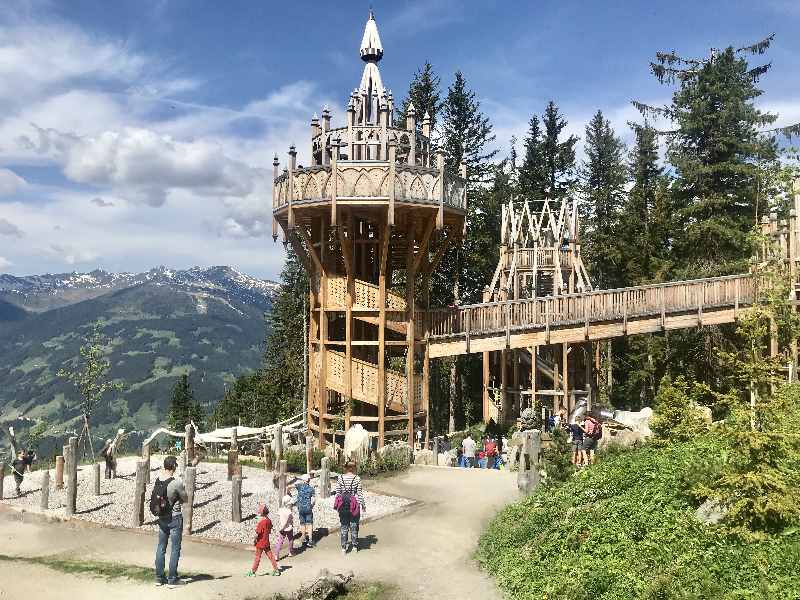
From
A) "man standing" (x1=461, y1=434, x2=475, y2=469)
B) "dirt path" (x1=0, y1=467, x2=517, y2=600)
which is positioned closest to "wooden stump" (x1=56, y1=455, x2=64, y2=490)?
"dirt path" (x1=0, y1=467, x2=517, y2=600)

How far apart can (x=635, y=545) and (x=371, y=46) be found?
24.2 m

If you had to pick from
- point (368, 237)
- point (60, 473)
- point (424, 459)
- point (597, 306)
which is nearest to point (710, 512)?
point (424, 459)

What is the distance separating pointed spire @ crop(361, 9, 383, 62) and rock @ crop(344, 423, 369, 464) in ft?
52.6

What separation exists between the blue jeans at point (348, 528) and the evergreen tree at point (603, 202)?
3314 cm

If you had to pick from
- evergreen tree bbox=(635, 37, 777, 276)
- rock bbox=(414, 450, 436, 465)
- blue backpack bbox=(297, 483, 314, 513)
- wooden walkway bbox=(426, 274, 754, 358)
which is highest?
evergreen tree bbox=(635, 37, 777, 276)

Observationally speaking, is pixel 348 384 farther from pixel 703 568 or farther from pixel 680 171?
pixel 680 171

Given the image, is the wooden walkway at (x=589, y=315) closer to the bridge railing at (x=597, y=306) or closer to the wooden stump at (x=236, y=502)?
the bridge railing at (x=597, y=306)

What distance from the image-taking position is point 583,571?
1034cm

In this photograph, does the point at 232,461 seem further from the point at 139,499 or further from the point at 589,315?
the point at 589,315

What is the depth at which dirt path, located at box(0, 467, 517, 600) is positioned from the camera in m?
11.7

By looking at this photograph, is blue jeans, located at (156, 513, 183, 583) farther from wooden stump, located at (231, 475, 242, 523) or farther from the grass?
wooden stump, located at (231, 475, 242, 523)

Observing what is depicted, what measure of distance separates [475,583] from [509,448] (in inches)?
519

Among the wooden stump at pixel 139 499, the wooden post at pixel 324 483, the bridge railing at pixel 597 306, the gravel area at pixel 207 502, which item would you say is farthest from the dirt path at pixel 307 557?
the bridge railing at pixel 597 306

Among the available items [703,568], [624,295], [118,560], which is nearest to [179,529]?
[118,560]
